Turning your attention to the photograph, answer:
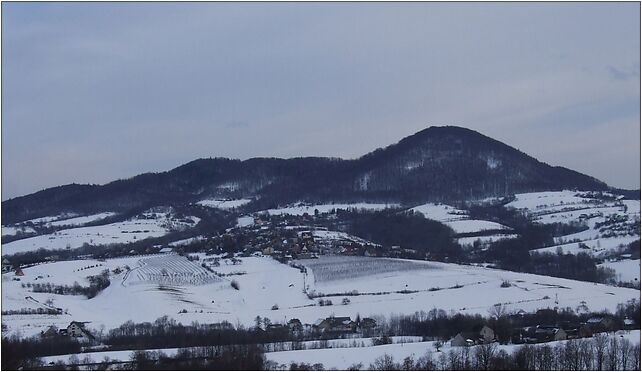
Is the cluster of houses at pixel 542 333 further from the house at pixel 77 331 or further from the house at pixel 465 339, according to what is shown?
the house at pixel 77 331

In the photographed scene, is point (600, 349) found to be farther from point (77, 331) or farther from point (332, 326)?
A: point (77, 331)

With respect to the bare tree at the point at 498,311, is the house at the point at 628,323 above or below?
below

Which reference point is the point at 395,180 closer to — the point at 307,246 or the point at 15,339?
the point at 307,246

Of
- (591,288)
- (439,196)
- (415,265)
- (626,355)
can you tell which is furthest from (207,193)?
(626,355)

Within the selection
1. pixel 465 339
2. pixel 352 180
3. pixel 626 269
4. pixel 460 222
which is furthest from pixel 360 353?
pixel 352 180

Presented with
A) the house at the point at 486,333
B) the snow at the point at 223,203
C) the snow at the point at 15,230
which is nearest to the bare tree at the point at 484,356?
the house at the point at 486,333

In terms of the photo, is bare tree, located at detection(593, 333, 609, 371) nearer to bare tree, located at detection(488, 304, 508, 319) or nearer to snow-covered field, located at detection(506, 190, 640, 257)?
bare tree, located at detection(488, 304, 508, 319)

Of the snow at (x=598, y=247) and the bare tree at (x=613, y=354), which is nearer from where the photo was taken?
the bare tree at (x=613, y=354)
